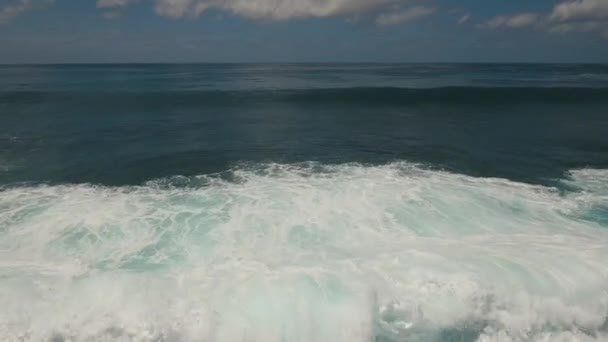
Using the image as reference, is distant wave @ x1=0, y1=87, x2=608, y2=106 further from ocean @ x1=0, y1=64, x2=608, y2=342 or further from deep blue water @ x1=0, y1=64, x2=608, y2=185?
ocean @ x1=0, y1=64, x2=608, y2=342

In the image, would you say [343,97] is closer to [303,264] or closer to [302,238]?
[302,238]

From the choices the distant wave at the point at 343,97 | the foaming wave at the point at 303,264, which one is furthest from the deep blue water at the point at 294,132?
the foaming wave at the point at 303,264

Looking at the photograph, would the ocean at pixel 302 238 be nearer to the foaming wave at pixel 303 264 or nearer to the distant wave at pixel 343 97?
the foaming wave at pixel 303 264

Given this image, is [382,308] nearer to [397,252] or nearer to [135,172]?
[397,252]

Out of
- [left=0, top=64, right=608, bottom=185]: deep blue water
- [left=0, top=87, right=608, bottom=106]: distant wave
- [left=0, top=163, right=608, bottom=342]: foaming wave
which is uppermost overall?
[left=0, top=87, right=608, bottom=106]: distant wave

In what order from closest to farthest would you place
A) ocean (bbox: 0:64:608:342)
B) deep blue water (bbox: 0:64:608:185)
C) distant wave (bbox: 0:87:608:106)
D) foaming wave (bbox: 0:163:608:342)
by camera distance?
foaming wave (bbox: 0:163:608:342), ocean (bbox: 0:64:608:342), deep blue water (bbox: 0:64:608:185), distant wave (bbox: 0:87:608:106)

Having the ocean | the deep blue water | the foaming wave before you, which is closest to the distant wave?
the deep blue water

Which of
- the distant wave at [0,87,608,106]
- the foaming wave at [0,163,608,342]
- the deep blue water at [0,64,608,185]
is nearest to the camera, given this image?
the foaming wave at [0,163,608,342]

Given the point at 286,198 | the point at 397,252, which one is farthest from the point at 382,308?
the point at 286,198
